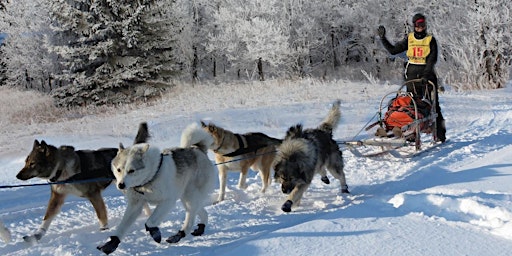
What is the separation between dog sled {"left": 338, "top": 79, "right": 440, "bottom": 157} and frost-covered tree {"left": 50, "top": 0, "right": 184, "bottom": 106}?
46.1 feet

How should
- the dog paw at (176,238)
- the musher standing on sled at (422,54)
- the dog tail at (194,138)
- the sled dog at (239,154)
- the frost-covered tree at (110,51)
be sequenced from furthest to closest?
1. the frost-covered tree at (110,51)
2. the musher standing on sled at (422,54)
3. the sled dog at (239,154)
4. the dog tail at (194,138)
5. the dog paw at (176,238)

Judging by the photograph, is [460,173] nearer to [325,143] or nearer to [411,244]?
[325,143]

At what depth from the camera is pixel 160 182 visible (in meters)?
3.92

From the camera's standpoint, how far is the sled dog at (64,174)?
4.51 m

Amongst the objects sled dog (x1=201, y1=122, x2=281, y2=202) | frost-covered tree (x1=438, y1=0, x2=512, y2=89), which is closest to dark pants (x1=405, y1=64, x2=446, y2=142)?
sled dog (x1=201, y1=122, x2=281, y2=202)

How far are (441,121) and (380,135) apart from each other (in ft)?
4.34

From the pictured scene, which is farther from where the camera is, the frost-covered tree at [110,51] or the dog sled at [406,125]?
the frost-covered tree at [110,51]

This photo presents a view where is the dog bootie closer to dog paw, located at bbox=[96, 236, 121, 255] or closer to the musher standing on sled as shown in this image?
the musher standing on sled

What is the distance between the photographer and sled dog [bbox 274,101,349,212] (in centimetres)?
491

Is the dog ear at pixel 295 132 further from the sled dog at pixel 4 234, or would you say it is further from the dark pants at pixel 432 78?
the dark pants at pixel 432 78

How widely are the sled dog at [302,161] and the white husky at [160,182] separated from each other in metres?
0.82

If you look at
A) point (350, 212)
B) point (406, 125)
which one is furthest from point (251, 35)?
point (350, 212)

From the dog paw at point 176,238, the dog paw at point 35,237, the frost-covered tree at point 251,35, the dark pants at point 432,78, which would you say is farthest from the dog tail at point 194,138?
the frost-covered tree at point 251,35

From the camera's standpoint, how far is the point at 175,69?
21641mm
